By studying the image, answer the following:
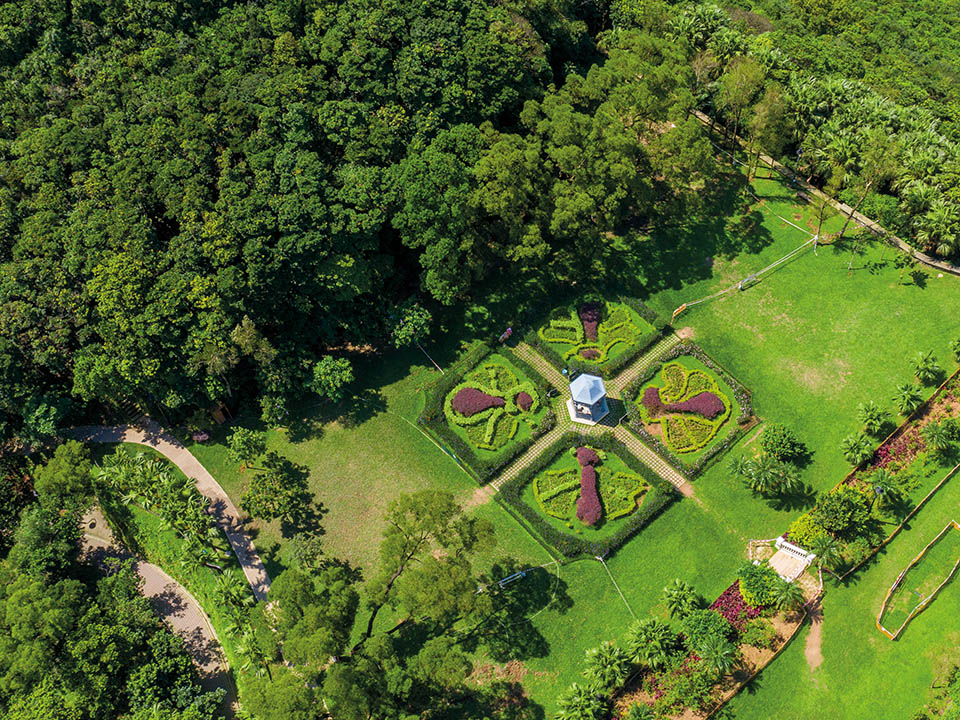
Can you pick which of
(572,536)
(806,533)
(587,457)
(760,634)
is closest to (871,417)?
(806,533)

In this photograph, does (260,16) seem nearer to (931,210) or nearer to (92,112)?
(92,112)

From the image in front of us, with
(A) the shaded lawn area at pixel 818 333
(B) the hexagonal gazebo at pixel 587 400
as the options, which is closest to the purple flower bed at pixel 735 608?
(A) the shaded lawn area at pixel 818 333

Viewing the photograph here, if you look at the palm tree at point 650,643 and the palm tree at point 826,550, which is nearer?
the palm tree at point 650,643

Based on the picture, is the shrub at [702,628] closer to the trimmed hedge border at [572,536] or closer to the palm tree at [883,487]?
the trimmed hedge border at [572,536]

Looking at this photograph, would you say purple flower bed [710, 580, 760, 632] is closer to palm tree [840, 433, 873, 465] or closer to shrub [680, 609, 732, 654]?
shrub [680, 609, 732, 654]

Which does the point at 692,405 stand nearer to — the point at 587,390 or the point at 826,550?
the point at 587,390
